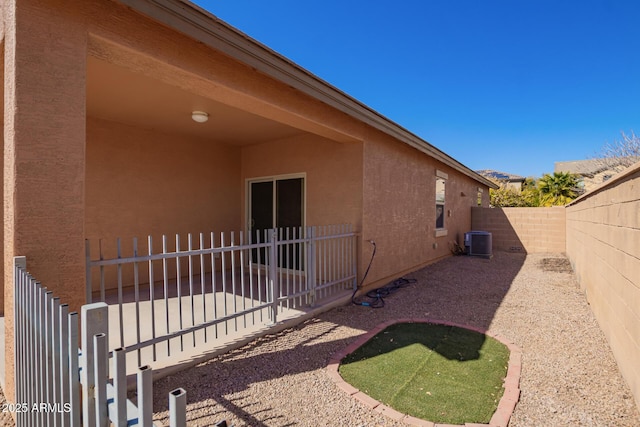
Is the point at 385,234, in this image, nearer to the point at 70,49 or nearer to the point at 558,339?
the point at 558,339

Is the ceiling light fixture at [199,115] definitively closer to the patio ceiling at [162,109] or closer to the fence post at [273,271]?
the patio ceiling at [162,109]

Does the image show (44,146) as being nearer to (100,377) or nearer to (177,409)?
(100,377)

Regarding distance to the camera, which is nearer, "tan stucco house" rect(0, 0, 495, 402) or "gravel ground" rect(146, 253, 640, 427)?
"tan stucco house" rect(0, 0, 495, 402)

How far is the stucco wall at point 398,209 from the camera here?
6441mm

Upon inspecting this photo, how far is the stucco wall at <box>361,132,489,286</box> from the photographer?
644 cm

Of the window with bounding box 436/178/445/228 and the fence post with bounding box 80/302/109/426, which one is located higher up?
the window with bounding box 436/178/445/228

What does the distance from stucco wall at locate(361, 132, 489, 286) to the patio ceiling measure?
209 centimetres

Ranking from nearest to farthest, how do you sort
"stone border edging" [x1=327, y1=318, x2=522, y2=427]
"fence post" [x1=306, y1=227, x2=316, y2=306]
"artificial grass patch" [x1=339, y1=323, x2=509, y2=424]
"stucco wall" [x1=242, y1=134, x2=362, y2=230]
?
"stone border edging" [x1=327, y1=318, x2=522, y2=427] < "artificial grass patch" [x1=339, y1=323, x2=509, y2=424] < "fence post" [x1=306, y1=227, x2=316, y2=306] < "stucco wall" [x1=242, y1=134, x2=362, y2=230]

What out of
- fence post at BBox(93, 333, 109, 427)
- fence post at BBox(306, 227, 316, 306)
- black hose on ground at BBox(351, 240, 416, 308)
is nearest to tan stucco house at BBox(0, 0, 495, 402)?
black hose on ground at BBox(351, 240, 416, 308)

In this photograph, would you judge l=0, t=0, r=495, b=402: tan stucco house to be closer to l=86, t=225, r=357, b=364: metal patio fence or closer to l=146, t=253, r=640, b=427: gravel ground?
l=86, t=225, r=357, b=364: metal patio fence

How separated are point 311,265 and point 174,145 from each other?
4.23 metres

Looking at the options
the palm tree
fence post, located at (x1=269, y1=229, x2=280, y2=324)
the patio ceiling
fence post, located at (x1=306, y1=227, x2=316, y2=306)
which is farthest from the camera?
the palm tree

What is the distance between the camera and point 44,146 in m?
2.27

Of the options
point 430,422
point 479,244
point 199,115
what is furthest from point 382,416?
point 479,244
